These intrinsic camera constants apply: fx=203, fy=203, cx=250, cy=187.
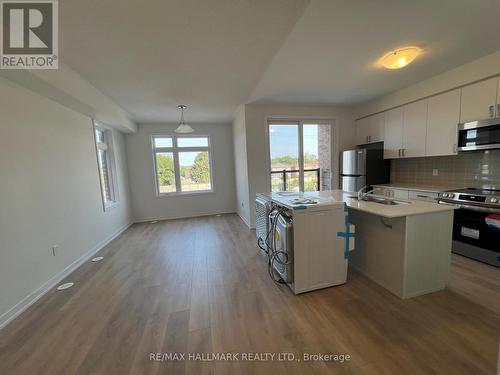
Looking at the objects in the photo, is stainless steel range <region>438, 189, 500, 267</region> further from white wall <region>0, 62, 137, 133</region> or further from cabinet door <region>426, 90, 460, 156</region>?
white wall <region>0, 62, 137, 133</region>

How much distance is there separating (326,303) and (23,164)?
349 centimetres

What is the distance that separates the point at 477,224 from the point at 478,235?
14 cm

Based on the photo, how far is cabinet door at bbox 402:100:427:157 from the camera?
331 centimetres

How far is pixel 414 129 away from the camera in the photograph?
3443mm

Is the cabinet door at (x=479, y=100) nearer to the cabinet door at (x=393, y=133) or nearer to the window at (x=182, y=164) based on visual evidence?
the cabinet door at (x=393, y=133)

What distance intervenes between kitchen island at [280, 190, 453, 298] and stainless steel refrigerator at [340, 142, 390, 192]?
1.93 meters

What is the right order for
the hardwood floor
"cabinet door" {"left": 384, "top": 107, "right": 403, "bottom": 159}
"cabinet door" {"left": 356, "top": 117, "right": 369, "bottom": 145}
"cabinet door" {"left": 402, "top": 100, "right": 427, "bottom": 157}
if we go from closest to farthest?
the hardwood floor
"cabinet door" {"left": 402, "top": 100, "right": 427, "bottom": 157}
"cabinet door" {"left": 384, "top": 107, "right": 403, "bottom": 159}
"cabinet door" {"left": 356, "top": 117, "right": 369, "bottom": 145}

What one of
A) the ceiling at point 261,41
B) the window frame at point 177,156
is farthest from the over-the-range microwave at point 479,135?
the window frame at point 177,156

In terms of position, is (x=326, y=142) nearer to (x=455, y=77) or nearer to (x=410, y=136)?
(x=410, y=136)

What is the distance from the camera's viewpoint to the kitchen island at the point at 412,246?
75.2 inches

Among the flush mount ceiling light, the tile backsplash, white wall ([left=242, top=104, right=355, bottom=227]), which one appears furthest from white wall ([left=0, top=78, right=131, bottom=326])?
the tile backsplash

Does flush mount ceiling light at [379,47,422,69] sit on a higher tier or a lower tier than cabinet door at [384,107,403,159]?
higher

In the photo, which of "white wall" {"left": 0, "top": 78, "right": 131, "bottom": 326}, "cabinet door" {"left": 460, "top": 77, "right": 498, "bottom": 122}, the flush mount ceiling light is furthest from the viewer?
"cabinet door" {"left": 460, "top": 77, "right": 498, "bottom": 122}

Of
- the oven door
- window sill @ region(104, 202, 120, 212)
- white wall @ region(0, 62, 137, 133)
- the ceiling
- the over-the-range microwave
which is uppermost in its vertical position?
the ceiling
